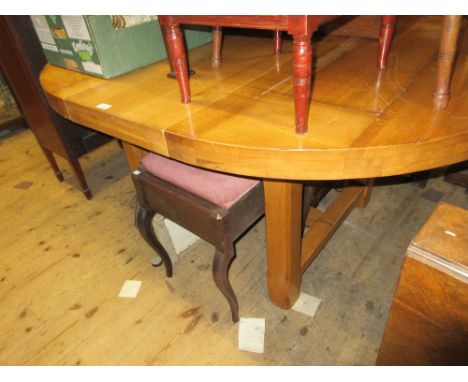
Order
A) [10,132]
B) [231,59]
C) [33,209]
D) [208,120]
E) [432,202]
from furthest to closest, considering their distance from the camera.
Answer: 1. [10,132]
2. [33,209]
3. [432,202]
4. [231,59]
5. [208,120]

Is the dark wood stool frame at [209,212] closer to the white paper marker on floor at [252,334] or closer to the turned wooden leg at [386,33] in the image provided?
the white paper marker on floor at [252,334]

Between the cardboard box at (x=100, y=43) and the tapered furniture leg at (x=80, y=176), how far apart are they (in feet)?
2.37

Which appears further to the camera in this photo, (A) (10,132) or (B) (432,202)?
(A) (10,132)

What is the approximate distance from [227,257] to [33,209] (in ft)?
5.21

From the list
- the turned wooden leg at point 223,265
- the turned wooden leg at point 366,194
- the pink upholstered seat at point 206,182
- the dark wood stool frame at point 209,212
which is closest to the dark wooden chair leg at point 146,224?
the dark wood stool frame at point 209,212

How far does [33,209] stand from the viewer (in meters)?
2.07

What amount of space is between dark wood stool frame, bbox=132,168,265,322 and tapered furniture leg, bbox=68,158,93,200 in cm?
93

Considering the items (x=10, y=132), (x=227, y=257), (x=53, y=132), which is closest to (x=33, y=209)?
(x=53, y=132)

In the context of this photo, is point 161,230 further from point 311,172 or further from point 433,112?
point 433,112

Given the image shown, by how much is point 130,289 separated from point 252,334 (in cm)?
60

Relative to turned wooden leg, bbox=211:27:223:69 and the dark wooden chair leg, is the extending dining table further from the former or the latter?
the dark wooden chair leg

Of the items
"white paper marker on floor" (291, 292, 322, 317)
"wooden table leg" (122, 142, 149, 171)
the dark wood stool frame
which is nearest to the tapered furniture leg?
"wooden table leg" (122, 142, 149, 171)

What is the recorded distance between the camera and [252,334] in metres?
1.29
